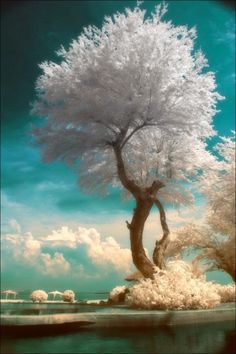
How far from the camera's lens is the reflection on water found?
5.50m

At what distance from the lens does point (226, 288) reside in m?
13.9

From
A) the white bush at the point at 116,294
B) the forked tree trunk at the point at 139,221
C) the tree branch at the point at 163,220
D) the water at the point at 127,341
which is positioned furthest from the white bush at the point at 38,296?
the water at the point at 127,341

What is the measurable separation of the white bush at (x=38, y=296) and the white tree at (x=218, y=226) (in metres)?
7.72

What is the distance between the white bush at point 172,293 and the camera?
8880 mm

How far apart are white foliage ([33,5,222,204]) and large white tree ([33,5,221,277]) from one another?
0.09ft

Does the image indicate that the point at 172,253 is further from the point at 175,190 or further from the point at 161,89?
the point at 161,89

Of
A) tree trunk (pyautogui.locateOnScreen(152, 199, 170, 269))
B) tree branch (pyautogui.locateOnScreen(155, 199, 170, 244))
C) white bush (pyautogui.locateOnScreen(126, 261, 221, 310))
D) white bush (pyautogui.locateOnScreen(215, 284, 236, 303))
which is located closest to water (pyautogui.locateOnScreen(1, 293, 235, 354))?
white bush (pyautogui.locateOnScreen(126, 261, 221, 310))

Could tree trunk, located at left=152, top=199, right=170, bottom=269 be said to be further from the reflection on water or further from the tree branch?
the reflection on water

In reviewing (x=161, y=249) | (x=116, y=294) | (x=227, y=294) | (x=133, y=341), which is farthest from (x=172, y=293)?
(x=227, y=294)

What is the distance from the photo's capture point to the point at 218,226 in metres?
18.4

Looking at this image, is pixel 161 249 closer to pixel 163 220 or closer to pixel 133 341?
pixel 163 220

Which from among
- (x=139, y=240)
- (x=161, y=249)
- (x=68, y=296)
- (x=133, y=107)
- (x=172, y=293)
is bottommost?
(x=68, y=296)

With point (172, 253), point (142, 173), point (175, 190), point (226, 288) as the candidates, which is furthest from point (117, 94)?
point (172, 253)

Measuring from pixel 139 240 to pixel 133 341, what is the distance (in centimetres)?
448
